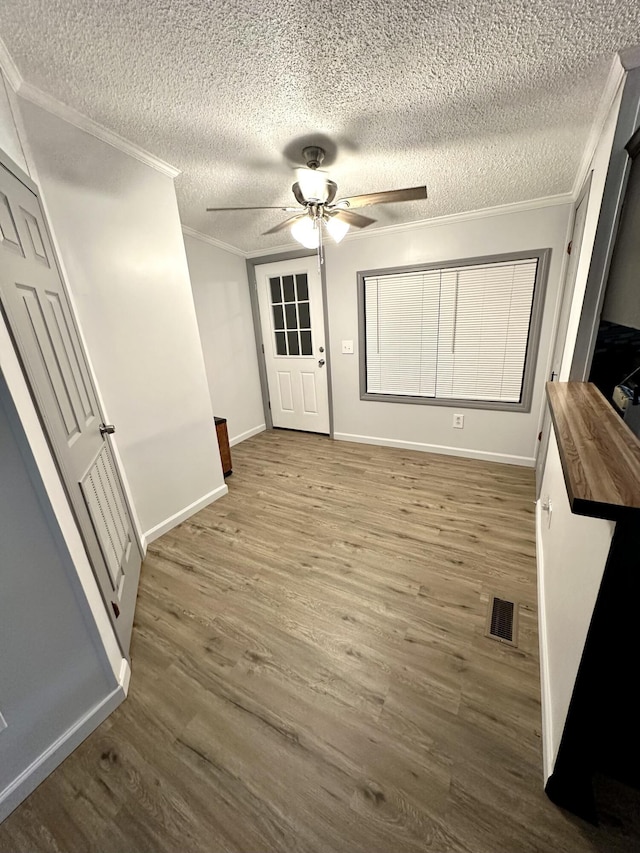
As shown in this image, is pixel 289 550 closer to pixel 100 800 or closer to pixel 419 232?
pixel 100 800

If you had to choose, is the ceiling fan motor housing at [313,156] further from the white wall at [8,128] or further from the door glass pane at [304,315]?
the door glass pane at [304,315]

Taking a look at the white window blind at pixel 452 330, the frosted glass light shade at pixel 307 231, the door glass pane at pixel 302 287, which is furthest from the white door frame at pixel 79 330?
the white window blind at pixel 452 330

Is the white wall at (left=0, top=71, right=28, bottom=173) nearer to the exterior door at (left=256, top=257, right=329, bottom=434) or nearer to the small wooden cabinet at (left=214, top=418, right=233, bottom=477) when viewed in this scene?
the small wooden cabinet at (left=214, top=418, right=233, bottom=477)

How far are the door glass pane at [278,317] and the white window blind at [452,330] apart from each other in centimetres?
111

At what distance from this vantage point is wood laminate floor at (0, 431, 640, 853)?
0.92 m

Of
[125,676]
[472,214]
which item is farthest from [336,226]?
[125,676]

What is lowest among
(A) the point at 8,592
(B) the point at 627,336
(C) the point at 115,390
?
(A) the point at 8,592

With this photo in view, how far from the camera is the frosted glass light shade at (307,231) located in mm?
1837

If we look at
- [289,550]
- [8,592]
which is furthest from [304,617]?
[8,592]

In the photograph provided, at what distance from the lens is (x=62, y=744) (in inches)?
43.0

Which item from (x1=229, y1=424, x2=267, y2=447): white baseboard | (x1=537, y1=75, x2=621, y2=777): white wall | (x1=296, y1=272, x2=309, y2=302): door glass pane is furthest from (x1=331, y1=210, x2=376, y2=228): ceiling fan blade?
(x1=229, y1=424, x2=267, y2=447): white baseboard

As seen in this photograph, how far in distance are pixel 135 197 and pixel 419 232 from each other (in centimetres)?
236

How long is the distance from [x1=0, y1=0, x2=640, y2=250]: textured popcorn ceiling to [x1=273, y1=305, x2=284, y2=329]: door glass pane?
1.86 m

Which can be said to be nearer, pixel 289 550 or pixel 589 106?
pixel 589 106
